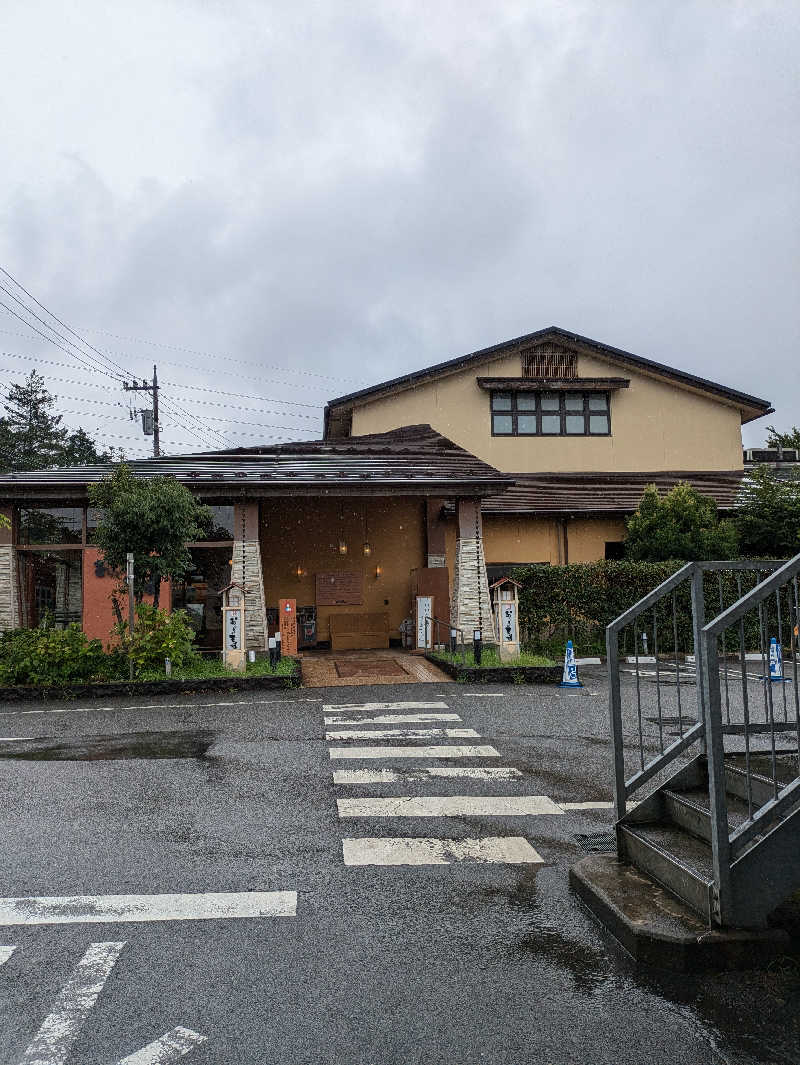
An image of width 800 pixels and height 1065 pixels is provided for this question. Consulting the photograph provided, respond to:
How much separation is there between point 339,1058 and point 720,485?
25500mm

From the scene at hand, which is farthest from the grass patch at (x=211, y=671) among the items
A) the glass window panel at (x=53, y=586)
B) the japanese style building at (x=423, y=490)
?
the glass window panel at (x=53, y=586)

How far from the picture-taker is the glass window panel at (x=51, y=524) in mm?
18766

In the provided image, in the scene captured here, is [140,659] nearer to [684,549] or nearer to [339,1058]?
[339,1058]

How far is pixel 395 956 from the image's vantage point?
158 inches

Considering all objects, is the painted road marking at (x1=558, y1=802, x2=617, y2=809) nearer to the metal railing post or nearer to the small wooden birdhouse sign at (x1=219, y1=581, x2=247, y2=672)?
the metal railing post

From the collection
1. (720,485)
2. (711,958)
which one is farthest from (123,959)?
(720,485)

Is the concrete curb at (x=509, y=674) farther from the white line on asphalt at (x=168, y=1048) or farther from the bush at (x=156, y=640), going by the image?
the white line on asphalt at (x=168, y=1048)

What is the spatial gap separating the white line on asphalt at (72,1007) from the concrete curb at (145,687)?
32.9ft

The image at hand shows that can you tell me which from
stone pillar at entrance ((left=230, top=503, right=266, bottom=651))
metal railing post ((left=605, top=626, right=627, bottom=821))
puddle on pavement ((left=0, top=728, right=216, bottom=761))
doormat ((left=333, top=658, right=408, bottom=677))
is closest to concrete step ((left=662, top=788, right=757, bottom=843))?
metal railing post ((left=605, top=626, right=627, bottom=821))

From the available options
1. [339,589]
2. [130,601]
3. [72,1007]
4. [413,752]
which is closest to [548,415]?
[339,589]

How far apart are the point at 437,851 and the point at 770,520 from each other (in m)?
17.8

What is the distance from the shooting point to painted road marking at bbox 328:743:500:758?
877 cm

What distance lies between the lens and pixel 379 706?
12188 mm

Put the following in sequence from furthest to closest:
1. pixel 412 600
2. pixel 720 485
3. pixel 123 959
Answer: pixel 720 485, pixel 412 600, pixel 123 959
